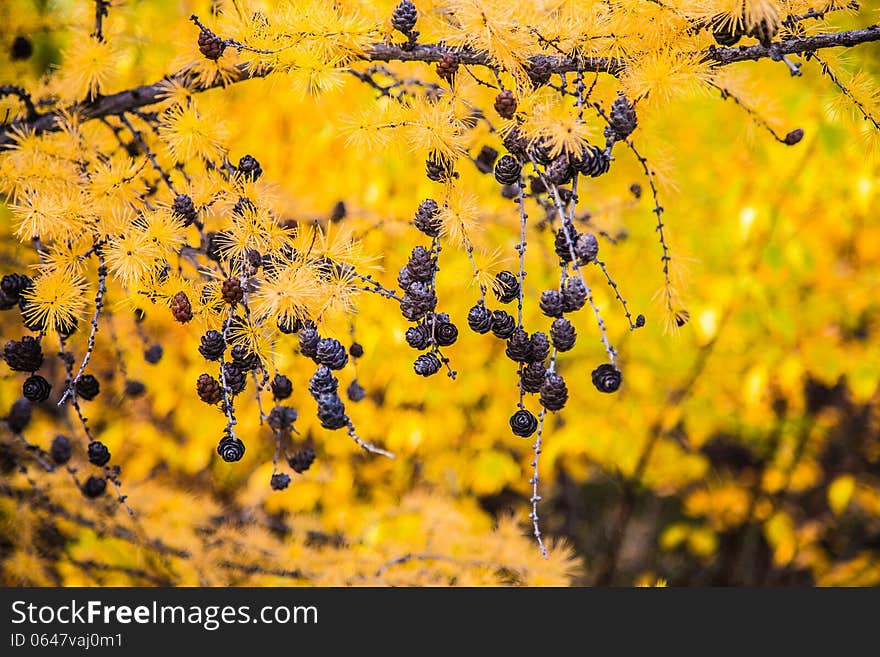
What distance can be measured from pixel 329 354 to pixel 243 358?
0.32ft

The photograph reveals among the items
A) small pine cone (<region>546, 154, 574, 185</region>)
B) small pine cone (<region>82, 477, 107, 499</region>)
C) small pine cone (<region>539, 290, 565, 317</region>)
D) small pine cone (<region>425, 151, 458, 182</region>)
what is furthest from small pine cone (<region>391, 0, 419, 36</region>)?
small pine cone (<region>82, 477, 107, 499</region>)

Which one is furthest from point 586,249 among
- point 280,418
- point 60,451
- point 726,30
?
point 60,451

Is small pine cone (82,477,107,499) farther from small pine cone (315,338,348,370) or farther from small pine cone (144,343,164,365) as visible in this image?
small pine cone (315,338,348,370)

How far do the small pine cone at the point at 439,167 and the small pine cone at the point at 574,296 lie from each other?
0.20 meters

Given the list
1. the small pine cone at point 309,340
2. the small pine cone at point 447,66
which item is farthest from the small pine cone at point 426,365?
the small pine cone at point 447,66

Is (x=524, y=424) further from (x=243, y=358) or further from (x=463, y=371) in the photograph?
(x=463, y=371)

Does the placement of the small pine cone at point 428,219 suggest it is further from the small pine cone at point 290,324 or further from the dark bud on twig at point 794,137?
the dark bud on twig at point 794,137

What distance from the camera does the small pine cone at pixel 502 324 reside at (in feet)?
2.52

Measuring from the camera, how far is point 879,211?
2064 mm

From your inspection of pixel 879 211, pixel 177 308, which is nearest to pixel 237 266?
pixel 177 308

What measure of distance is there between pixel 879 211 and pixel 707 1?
1.71 metres

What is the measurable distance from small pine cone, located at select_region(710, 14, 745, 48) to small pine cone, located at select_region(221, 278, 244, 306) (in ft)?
1.84

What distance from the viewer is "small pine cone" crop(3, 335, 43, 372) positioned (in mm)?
876

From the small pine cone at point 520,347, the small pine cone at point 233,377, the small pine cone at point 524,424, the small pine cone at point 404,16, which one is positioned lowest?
the small pine cone at point 524,424
